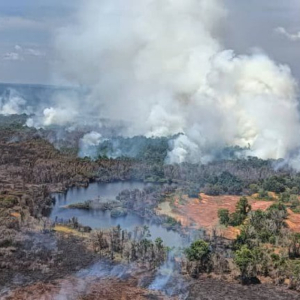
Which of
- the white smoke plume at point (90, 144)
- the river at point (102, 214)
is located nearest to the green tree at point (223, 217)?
the river at point (102, 214)

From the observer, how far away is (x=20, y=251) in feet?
134

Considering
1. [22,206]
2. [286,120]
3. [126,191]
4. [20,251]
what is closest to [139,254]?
[20,251]

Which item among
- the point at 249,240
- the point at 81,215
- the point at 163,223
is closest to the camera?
the point at 249,240

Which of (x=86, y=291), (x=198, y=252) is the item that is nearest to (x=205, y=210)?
(x=198, y=252)

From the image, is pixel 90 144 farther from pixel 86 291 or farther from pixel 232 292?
pixel 232 292

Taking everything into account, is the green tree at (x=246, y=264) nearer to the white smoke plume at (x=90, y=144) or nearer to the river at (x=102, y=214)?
the river at (x=102, y=214)

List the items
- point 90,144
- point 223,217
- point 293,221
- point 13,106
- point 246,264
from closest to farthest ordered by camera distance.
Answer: point 246,264 → point 223,217 → point 293,221 → point 90,144 → point 13,106

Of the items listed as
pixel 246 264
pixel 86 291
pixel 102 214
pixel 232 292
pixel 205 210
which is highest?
pixel 205 210

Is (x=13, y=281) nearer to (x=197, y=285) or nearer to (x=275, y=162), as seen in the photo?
(x=197, y=285)

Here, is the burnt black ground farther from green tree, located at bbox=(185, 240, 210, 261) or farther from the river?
→ the river

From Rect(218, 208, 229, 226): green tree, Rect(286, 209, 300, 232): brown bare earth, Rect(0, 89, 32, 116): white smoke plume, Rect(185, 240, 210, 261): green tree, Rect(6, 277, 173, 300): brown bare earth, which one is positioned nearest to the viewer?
Rect(6, 277, 173, 300): brown bare earth

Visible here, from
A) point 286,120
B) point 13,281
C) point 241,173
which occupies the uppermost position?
point 286,120

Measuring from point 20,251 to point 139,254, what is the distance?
931 cm

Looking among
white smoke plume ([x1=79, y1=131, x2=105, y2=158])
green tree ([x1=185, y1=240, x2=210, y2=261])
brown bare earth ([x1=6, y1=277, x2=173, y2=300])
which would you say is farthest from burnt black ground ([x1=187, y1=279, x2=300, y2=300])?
white smoke plume ([x1=79, y1=131, x2=105, y2=158])
